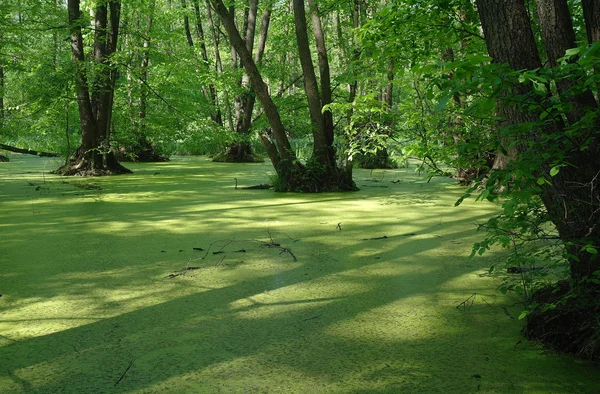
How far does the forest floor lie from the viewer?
1.55 m

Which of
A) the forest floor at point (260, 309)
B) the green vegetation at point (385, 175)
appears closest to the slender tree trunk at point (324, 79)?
the green vegetation at point (385, 175)

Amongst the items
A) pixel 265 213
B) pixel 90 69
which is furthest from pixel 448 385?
pixel 90 69

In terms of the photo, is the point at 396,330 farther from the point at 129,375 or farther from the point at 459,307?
the point at 129,375

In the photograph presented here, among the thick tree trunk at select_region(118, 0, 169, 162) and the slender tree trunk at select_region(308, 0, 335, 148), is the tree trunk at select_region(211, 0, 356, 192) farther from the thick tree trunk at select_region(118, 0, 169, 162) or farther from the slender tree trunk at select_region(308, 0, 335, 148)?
the thick tree trunk at select_region(118, 0, 169, 162)

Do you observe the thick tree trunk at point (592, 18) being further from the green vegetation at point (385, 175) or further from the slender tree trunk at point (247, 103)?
the slender tree trunk at point (247, 103)

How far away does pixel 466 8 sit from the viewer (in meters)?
2.86

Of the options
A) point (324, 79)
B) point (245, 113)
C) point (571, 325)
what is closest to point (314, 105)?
point (324, 79)

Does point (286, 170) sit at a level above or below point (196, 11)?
below

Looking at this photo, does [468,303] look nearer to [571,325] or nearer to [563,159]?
[571,325]

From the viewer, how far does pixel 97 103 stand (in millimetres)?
8500

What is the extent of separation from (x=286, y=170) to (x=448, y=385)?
498cm

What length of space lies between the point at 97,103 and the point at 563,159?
26.4 feet

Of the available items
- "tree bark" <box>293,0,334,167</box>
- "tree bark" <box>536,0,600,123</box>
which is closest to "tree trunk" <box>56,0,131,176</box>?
"tree bark" <box>293,0,334,167</box>

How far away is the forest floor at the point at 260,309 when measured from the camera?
61.2 inches
